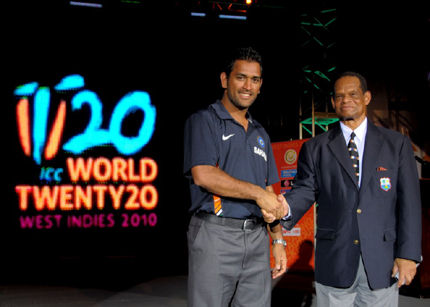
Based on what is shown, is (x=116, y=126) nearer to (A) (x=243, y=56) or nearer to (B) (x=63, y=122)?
(B) (x=63, y=122)

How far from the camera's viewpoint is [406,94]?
1167cm

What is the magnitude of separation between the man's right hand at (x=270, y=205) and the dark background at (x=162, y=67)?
817cm

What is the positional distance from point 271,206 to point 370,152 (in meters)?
0.68

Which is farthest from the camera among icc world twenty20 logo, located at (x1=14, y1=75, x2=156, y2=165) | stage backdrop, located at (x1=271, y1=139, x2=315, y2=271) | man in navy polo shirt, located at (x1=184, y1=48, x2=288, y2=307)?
icc world twenty20 logo, located at (x1=14, y1=75, x2=156, y2=165)

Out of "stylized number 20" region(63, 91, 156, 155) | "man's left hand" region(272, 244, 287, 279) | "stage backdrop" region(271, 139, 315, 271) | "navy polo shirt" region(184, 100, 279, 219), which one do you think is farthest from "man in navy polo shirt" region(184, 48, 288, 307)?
"stylized number 20" region(63, 91, 156, 155)

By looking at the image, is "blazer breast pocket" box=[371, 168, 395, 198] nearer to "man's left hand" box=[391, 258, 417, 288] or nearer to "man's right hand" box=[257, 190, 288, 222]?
"man's left hand" box=[391, 258, 417, 288]

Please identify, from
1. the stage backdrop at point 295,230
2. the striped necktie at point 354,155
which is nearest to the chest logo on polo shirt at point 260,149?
the striped necktie at point 354,155

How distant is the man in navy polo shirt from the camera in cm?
259

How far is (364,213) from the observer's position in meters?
2.74

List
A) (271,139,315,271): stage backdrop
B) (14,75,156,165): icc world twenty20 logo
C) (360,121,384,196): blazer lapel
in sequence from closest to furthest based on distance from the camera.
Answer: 1. (360,121,384,196): blazer lapel
2. (271,139,315,271): stage backdrop
3. (14,75,156,165): icc world twenty20 logo

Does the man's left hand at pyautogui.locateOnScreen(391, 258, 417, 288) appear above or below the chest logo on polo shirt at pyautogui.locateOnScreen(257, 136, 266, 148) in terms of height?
below

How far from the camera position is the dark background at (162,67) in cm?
1079

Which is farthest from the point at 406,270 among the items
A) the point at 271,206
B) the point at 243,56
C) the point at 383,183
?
the point at 243,56

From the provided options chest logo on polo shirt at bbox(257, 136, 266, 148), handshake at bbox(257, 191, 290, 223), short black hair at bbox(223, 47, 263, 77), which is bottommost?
handshake at bbox(257, 191, 290, 223)
